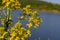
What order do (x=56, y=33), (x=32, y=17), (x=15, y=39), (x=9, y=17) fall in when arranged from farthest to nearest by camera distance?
(x=56, y=33) < (x=9, y=17) < (x=32, y=17) < (x=15, y=39)

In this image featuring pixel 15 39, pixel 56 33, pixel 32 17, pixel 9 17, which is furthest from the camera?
pixel 56 33

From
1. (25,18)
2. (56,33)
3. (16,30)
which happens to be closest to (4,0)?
(25,18)

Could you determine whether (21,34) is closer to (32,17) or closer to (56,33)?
(32,17)

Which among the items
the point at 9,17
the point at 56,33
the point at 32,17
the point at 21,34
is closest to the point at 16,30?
the point at 21,34

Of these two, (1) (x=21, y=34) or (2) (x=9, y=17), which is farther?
(2) (x=9, y=17)

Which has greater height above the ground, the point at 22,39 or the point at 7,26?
the point at 22,39

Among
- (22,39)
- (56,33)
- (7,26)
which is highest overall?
(22,39)

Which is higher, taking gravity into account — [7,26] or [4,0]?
[4,0]

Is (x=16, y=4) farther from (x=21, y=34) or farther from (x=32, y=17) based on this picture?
(x=21, y=34)

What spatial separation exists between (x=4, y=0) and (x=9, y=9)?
0.19 meters

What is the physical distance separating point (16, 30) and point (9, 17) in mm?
782

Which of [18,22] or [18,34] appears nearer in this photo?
[18,34]

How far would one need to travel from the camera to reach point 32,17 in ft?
12.2

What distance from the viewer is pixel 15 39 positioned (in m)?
3.11
